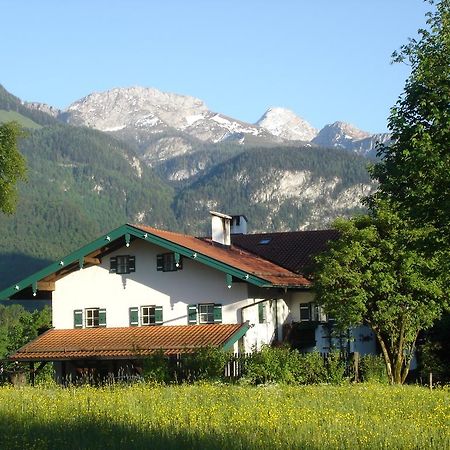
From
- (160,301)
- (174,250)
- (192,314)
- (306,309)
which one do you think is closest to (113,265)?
(160,301)

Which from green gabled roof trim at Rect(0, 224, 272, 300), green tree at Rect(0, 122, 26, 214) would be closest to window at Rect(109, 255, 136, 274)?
green gabled roof trim at Rect(0, 224, 272, 300)

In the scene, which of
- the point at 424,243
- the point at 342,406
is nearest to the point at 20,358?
the point at 424,243

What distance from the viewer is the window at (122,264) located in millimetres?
43062

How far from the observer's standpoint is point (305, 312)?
44875 mm

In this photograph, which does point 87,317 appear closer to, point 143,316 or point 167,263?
point 143,316

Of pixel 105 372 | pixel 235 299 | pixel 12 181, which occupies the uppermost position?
pixel 12 181

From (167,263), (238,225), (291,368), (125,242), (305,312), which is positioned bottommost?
(291,368)

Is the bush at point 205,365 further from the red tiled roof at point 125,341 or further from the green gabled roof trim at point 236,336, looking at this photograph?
the green gabled roof trim at point 236,336

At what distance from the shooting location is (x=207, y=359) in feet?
102

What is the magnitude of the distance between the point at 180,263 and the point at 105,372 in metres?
6.13

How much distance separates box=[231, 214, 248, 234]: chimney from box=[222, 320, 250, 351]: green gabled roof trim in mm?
18123

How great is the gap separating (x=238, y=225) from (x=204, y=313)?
16.9 meters

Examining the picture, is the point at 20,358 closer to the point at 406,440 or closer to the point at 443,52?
the point at 443,52

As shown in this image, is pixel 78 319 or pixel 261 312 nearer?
pixel 261 312
